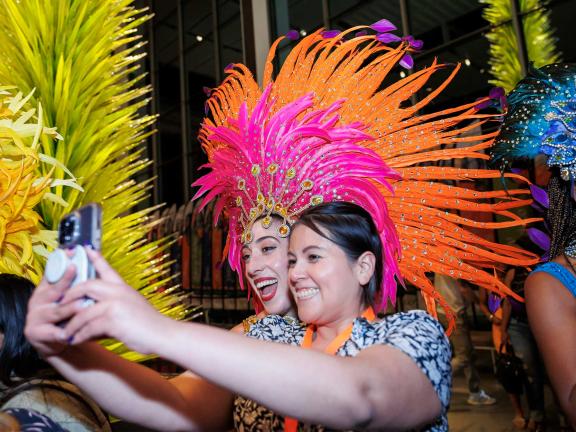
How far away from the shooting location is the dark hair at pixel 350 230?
47.0 inches

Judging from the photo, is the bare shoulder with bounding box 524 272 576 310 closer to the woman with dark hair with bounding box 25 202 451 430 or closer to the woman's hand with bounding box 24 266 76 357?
the woman with dark hair with bounding box 25 202 451 430

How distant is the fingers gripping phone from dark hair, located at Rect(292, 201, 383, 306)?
24.9 inches

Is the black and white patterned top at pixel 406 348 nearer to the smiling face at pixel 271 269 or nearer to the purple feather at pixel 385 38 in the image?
the smiling face at pixel 271 269

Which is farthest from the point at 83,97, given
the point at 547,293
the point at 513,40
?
the point at 513,40

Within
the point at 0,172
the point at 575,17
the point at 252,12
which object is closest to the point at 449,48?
the point at 575,17

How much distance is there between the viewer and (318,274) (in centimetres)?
117

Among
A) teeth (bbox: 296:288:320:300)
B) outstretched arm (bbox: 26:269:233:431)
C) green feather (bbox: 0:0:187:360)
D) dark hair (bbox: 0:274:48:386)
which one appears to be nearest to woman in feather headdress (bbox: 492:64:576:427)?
teeth (bbox: 296:288:320:300)

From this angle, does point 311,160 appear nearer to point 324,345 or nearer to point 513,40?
point 324,345

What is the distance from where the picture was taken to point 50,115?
1.27m

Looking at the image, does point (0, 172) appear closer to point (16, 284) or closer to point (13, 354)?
point (16, 284)

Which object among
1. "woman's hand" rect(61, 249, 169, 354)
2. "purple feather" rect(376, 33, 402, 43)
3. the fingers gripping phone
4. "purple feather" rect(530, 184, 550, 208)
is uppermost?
"purple feather" rect(376, 33, 402, 43)

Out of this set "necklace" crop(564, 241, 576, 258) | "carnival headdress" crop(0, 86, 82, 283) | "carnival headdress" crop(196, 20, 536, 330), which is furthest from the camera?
"carnival headdress" crop(196, 20, 536, 330)

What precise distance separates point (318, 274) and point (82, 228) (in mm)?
638

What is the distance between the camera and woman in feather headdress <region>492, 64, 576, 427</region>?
1.34 metres
